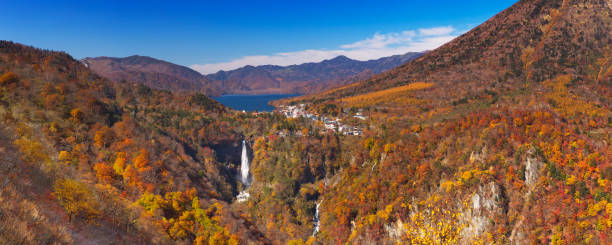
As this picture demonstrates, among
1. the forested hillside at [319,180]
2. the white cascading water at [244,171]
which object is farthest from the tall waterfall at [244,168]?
the forested hillside at [319,180]

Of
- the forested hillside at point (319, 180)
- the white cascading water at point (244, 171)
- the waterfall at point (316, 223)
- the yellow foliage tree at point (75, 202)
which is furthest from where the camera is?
the white cascading water at point (244, 171)

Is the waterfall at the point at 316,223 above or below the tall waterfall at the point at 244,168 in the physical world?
below

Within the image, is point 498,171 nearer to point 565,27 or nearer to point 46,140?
point 46,140

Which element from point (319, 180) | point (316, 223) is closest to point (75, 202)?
point (316, 223)

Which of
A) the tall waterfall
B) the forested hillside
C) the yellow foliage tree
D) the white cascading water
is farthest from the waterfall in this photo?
the yellow foliage tree

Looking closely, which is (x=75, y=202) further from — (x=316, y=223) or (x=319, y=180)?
(x=319, y=180)

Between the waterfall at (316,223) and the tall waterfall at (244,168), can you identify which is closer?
the waterfall at (316,223)

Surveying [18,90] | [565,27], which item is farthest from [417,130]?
[565,27]

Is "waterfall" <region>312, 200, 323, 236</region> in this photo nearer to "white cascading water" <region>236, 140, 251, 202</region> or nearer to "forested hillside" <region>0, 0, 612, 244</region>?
"forested hillside" <region>0, 0, 612, 244</region>

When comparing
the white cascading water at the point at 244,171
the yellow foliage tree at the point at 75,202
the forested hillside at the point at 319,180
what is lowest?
the white cascading water at the point at 244,171

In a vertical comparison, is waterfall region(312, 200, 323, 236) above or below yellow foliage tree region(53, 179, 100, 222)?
below

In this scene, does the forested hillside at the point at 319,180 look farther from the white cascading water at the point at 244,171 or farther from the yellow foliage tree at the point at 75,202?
the white cascading water at the point at 244,171
